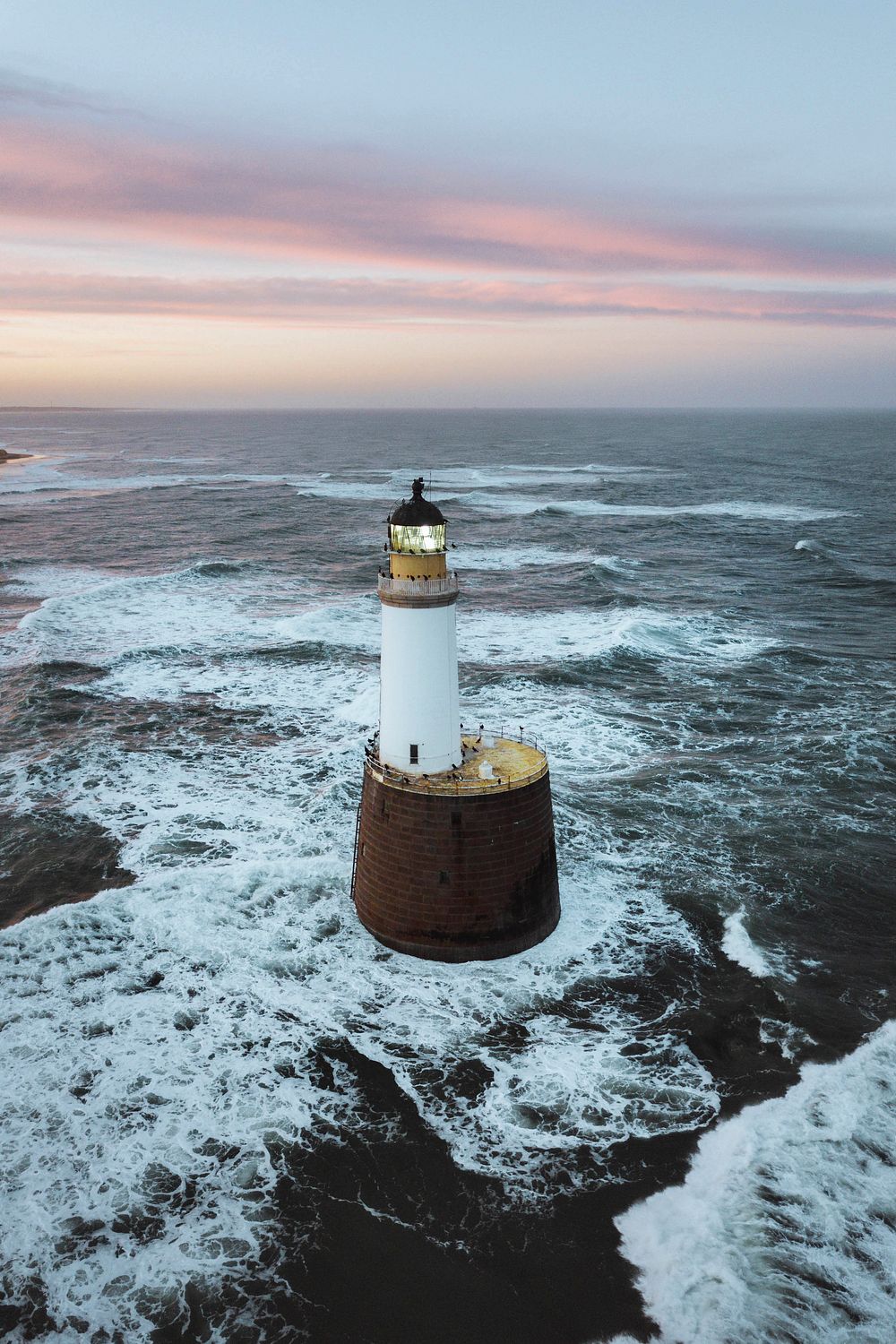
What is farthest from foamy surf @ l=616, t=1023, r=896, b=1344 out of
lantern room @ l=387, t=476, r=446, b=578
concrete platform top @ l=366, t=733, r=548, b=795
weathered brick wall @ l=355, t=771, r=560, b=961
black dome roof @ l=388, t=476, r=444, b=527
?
black dome roof @ l=388, t=476, r=444, b=527

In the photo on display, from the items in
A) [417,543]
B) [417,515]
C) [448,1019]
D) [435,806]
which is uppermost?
[417,515]

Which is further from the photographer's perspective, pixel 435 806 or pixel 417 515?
pixel 435 806

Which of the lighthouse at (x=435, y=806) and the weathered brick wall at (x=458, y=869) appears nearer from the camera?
the lighthouse at (x=435, y=806)

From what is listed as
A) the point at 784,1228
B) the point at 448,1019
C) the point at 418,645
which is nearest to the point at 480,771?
the point at 418,645

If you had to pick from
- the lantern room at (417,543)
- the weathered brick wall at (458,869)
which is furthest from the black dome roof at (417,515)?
the weathered brick wall at (458,869)

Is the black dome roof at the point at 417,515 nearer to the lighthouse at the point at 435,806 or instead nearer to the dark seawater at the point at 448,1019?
the lighthouse at the point at 435,806

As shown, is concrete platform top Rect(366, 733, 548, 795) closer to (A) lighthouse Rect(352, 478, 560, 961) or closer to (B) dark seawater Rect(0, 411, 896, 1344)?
(A) lighthouse Rect(352, 478, 560, 961)

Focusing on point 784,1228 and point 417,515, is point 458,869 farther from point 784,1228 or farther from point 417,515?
point 784,1228
